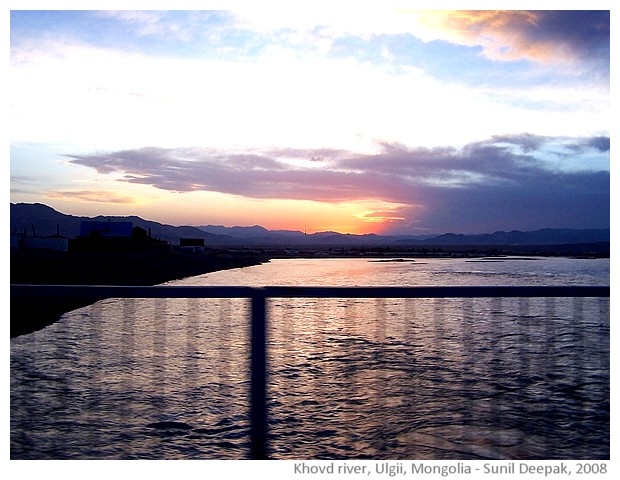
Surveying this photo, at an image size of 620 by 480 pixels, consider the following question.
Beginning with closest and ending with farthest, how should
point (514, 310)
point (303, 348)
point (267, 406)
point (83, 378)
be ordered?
1. point (267, 406)
2. point (83, 378)
3. point (514, 310)
4. point (303, 348)

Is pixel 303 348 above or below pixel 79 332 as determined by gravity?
below

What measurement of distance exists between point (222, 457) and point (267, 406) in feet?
1.62

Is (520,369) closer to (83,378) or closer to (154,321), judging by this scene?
(154,321)

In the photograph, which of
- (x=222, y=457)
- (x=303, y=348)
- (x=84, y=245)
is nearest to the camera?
(x=222, y=457)

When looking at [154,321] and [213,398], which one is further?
[213,398]

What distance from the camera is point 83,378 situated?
131 inches
